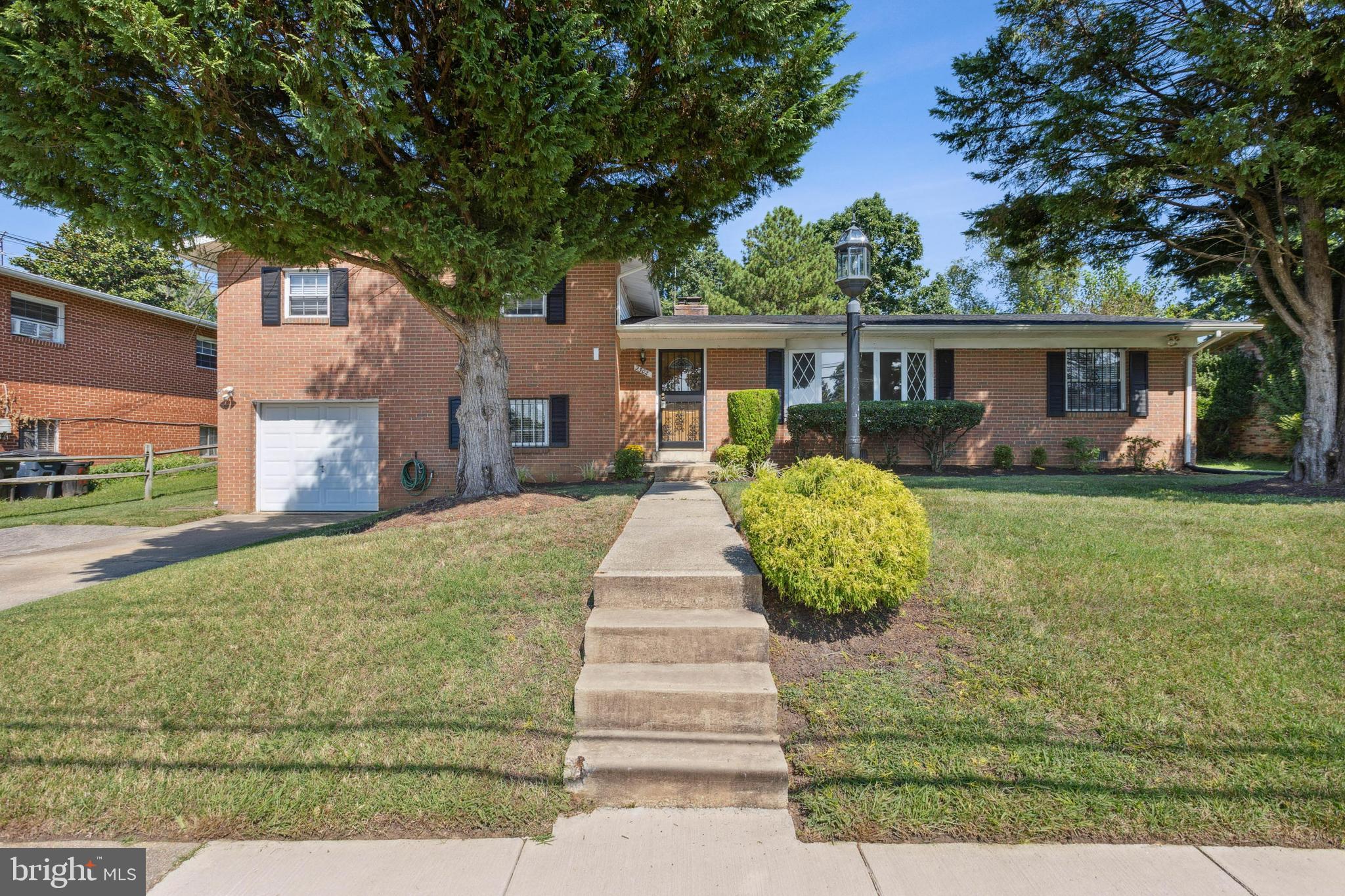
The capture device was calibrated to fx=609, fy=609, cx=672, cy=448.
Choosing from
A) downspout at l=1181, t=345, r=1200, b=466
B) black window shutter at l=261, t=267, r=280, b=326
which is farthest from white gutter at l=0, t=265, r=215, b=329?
downspout at l=1181, t=345, r=1200, b=466

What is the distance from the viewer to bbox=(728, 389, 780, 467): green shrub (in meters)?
11.0

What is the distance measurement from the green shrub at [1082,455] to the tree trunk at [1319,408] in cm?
365

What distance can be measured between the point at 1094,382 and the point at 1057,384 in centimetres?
91

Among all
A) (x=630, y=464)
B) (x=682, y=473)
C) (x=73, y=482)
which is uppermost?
(x=630, y=464)

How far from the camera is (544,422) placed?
1188 centimetres

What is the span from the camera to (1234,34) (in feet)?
22.3

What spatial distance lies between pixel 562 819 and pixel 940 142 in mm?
11456

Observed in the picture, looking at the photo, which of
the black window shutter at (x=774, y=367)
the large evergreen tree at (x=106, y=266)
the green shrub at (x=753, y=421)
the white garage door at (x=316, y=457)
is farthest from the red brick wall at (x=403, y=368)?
the large evergreen tree at (x=106, y=266)

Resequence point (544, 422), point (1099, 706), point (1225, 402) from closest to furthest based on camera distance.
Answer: point (1099, 706)
point (544, 422)
point (1225, 402)

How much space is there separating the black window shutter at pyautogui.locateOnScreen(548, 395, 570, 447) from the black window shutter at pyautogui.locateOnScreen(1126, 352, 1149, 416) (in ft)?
37.9

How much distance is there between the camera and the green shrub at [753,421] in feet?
36.2

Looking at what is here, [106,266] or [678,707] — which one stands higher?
[106,266]

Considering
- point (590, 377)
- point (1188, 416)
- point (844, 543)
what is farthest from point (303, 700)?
point (1188, 416)

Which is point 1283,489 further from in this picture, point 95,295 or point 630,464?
point 95,295
